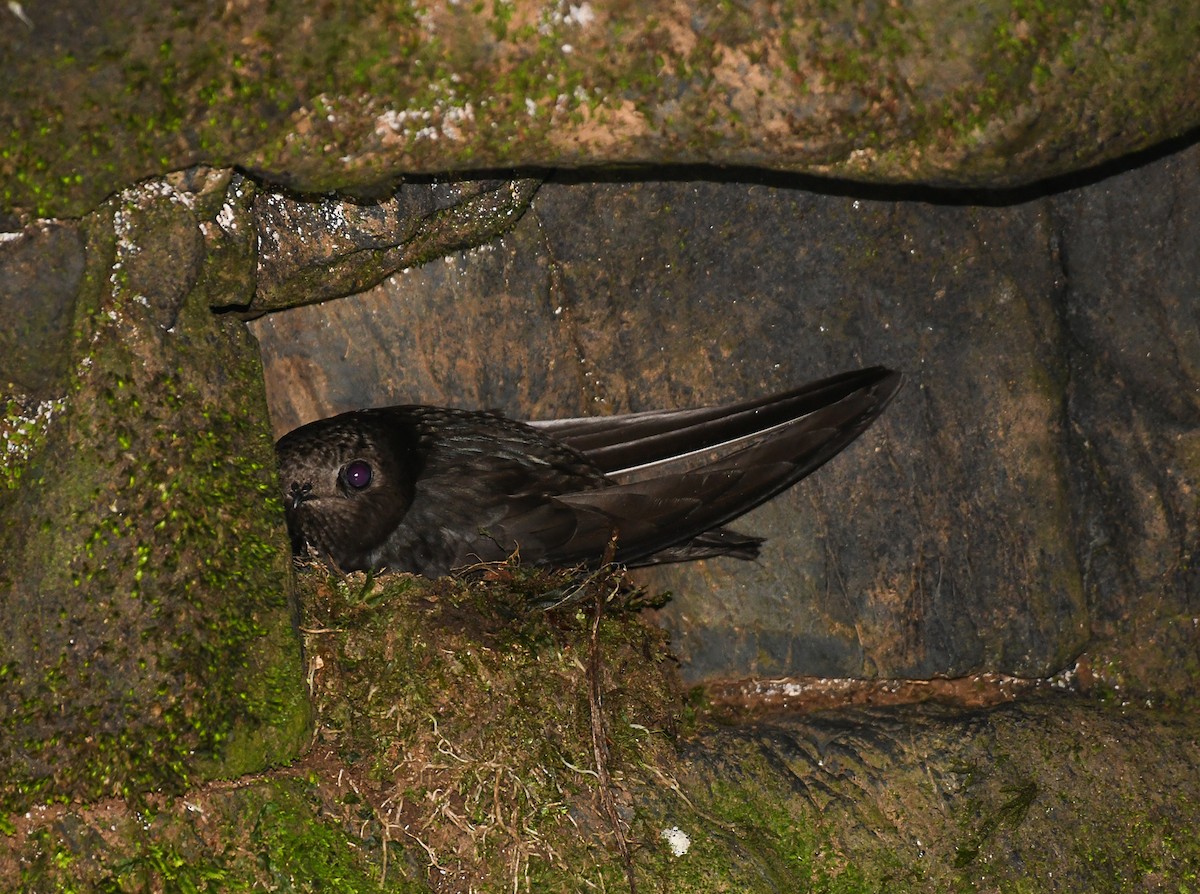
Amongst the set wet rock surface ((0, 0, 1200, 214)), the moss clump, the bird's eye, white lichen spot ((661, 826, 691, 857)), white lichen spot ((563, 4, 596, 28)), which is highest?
white lichen spot ((563, 4, 596, 28))

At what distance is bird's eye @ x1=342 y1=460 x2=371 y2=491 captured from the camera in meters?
4.55

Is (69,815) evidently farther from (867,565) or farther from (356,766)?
(867,565)

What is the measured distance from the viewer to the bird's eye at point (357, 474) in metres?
4.55

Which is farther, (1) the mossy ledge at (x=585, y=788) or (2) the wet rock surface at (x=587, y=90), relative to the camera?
(1) the mossy ledge at (x=585, y=788)

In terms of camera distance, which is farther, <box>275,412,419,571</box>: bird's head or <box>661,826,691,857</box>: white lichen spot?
<box>275,412,419,571</box>: bird's head

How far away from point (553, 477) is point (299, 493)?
934mm

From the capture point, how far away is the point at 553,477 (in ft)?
15.6

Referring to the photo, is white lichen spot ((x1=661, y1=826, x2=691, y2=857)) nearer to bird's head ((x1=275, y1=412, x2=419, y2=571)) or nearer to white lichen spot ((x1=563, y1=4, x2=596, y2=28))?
bird's head ((x1=275, y1=412, x2=419, y2=571))

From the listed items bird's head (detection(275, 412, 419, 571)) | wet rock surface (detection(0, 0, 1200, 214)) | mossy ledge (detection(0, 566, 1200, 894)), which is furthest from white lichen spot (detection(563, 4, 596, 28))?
bird's head (detection(275, 412, 419, 571))

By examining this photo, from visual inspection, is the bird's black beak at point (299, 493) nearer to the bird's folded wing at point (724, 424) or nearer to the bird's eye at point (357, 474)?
the bird's eye at point (357, 474)

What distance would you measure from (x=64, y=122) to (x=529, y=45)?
3.42ft

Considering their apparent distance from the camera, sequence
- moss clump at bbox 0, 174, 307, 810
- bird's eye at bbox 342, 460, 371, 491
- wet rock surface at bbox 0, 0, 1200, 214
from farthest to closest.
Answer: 1. bird's eye at bbox 342, 460, 371, 491
2. moss clump at bbox 0, 174, 307, 810
3. wet rock surface at bbox 0, 0, 1200, 214

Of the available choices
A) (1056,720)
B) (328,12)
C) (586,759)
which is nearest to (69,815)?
(586,759)

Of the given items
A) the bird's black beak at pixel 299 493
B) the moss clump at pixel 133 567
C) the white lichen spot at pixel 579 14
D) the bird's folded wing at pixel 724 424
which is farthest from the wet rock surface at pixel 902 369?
the white lichen spot at pixel 579 14
